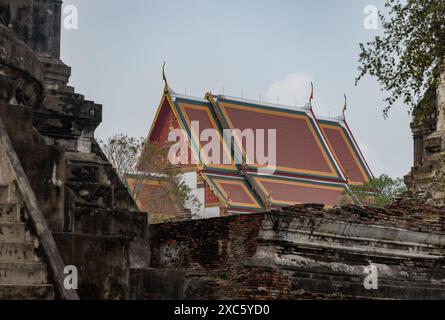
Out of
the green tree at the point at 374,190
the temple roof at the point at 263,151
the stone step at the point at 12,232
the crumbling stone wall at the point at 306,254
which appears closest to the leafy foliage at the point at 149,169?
the temple roof at the point at 263,151

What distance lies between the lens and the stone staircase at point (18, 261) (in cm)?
679

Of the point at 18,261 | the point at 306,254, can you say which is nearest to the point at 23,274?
the point at 18,261

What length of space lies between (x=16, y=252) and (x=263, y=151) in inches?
1362

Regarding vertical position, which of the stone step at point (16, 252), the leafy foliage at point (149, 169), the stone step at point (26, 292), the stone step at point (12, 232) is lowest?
the stone step at point (26, 292)

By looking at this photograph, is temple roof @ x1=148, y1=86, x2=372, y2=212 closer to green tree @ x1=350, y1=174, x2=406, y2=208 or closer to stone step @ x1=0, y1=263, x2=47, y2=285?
green tree @ x1=350, y1=174, x2=406, y2=208

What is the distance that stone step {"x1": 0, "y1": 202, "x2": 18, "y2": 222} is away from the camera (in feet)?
23.8

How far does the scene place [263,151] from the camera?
1634 inches

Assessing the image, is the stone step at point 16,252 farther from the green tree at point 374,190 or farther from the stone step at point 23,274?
the green tree at point 374,190

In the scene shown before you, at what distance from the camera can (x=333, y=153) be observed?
4156 centimetres

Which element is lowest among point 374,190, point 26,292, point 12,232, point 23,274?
point 26,292

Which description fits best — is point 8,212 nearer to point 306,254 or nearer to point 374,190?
point 306,254

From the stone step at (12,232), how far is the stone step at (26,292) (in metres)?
0.42
